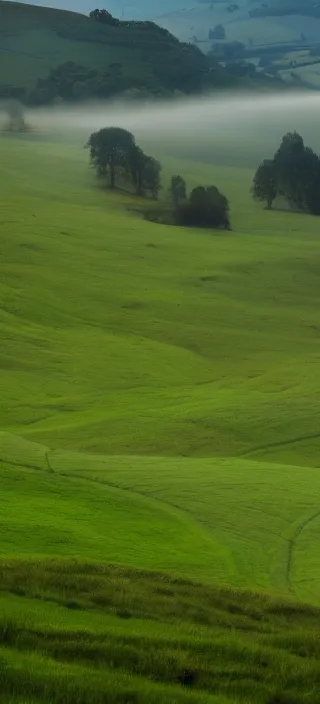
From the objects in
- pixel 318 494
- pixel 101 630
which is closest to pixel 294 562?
pixel 318 494

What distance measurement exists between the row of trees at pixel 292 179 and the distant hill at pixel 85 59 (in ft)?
193

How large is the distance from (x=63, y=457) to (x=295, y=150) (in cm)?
8563

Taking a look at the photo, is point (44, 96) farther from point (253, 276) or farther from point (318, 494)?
point (318, 494)

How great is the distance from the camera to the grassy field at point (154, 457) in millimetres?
12641

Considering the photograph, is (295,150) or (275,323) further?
(295,150)

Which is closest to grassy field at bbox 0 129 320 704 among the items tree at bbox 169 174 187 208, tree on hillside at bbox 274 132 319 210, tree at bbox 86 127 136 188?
tree at bbox 169 174 187 208

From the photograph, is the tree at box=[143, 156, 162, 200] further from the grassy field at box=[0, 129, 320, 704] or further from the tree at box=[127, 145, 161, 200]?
the grassy field at box=[0, 129, 320, 704]

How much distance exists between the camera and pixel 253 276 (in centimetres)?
7156

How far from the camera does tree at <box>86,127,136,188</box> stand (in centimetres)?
10562

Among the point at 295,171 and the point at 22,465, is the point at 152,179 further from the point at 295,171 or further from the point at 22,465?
the point at 22,465

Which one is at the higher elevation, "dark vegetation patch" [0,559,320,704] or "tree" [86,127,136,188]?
"tree" [86,127,136,188]

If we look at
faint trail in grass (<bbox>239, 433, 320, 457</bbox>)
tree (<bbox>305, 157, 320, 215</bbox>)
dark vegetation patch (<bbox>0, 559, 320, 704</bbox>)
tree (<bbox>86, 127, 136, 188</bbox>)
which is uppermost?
tree (<bbox>86, 127, 136, 188</bbox>)

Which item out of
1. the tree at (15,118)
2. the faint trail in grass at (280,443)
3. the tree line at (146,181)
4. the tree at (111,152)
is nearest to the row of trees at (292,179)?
the tree line at (146,181)

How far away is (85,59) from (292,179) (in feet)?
257
